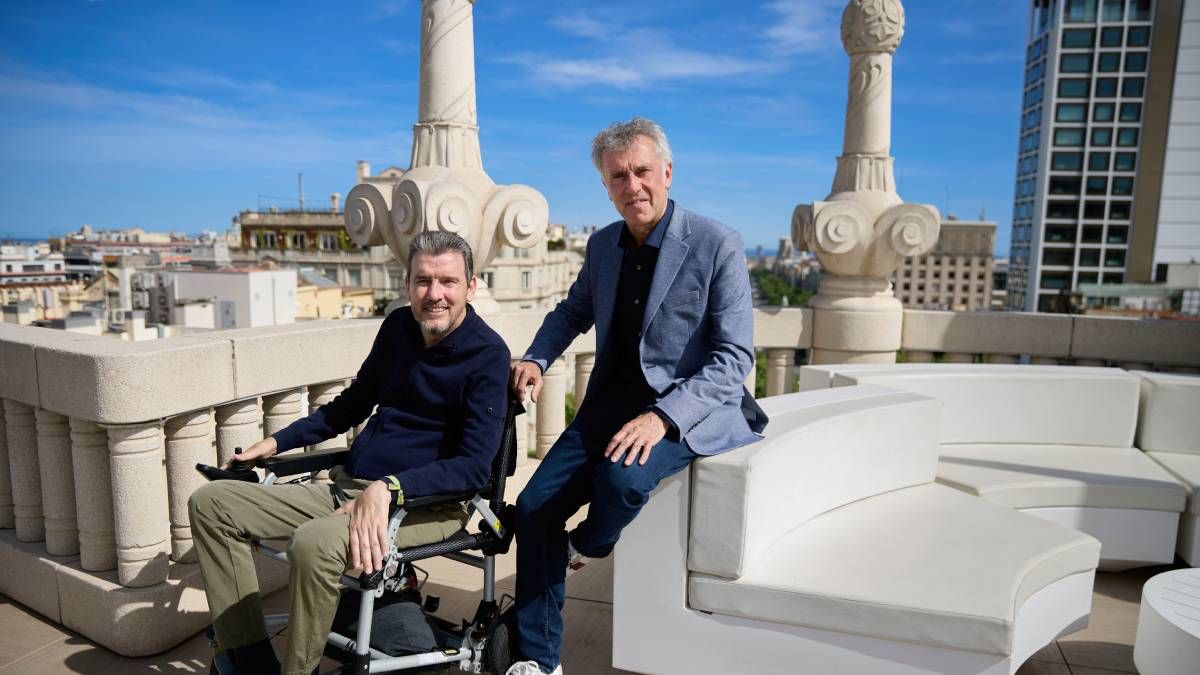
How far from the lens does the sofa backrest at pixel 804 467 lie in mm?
2246

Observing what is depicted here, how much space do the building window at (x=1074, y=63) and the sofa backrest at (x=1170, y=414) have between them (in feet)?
361

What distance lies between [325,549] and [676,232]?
4.51 ft

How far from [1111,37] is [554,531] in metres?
113

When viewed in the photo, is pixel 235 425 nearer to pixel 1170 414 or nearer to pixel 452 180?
pixel 452 180

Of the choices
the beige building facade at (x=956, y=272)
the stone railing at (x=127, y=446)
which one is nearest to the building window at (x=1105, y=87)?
the beige building facade at (x=956, y=272)

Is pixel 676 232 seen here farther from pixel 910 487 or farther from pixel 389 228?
pixel 389 228

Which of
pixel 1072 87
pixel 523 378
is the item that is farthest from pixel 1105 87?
pixel 523 378

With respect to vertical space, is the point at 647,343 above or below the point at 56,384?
above

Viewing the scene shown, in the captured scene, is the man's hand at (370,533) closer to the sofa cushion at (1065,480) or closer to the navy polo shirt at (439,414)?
the navy polo shirt at (439,414)

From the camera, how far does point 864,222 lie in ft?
16.4

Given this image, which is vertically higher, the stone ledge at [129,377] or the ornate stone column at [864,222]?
the ornate stone column at [864,222]

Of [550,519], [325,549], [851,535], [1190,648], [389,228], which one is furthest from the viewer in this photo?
[389,228]

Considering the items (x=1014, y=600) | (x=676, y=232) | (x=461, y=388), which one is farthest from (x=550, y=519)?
(x=1014, y=600)

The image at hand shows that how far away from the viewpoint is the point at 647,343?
7.88 feet
